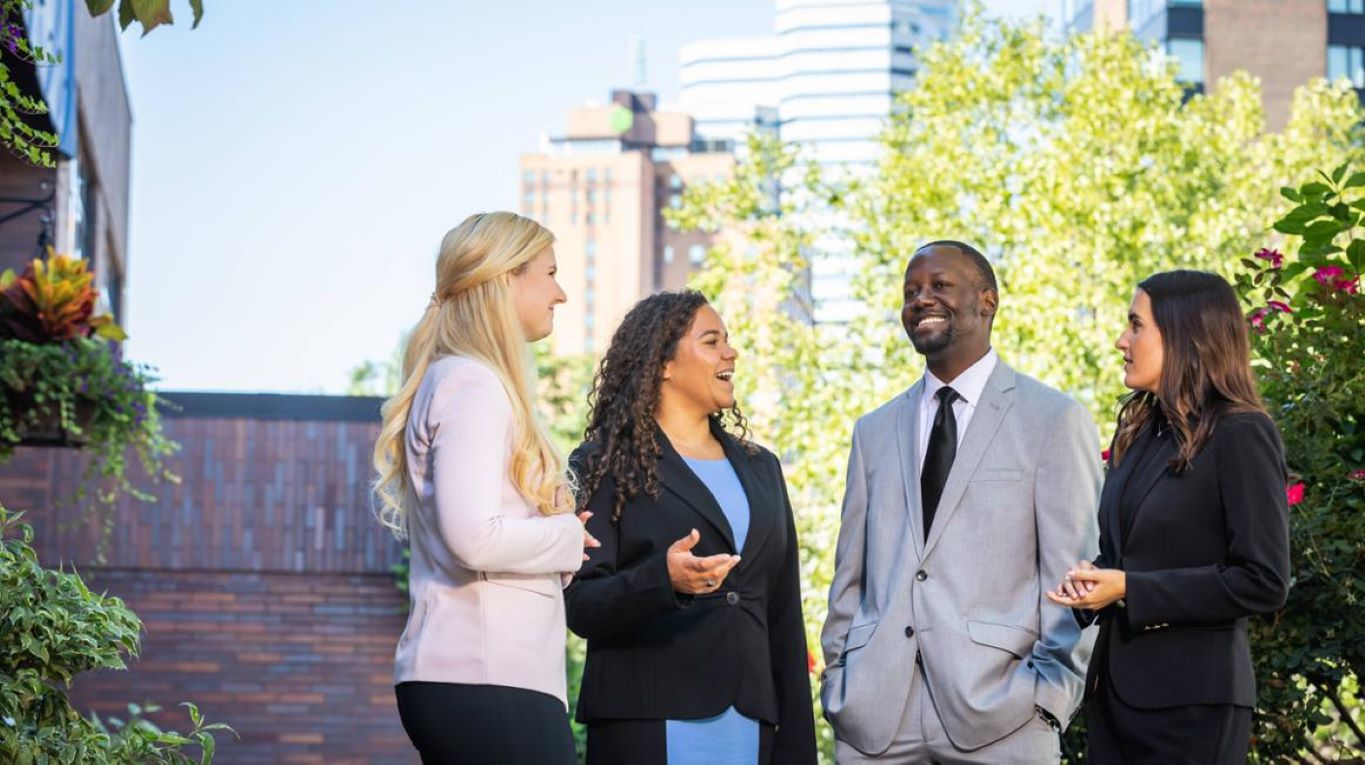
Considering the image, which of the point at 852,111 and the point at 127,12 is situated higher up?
the point at 852,111

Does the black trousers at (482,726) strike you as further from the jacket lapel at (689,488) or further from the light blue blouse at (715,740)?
the jacket lapel at (689,488)

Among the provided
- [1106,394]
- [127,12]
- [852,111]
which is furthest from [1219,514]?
[852,111]

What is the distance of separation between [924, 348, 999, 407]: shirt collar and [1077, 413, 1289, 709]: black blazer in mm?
645

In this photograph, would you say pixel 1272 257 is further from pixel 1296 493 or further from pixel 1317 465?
pixel 1296 493

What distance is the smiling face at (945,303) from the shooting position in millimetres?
4191

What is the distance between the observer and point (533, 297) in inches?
137

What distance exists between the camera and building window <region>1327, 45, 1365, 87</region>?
51625mm

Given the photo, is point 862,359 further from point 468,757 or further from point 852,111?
point 852,111

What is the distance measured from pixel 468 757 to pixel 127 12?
151 cm

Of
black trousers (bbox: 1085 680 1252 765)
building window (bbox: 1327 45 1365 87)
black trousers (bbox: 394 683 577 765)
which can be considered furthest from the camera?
building window (bbox: 1327 45 1365 87)

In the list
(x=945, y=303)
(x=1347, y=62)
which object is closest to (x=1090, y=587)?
(x=945, y=303)

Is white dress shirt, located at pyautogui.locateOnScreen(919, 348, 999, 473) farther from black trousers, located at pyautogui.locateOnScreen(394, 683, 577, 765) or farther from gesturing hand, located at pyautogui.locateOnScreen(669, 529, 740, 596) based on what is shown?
black trousers, located at pyautogui.locateOnScreen(394, 683, 577, 765)

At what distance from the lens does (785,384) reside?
20234 millimetres

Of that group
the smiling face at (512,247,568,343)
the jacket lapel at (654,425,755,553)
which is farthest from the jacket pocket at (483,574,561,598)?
the jacket lapel at (654,425,755,553)
